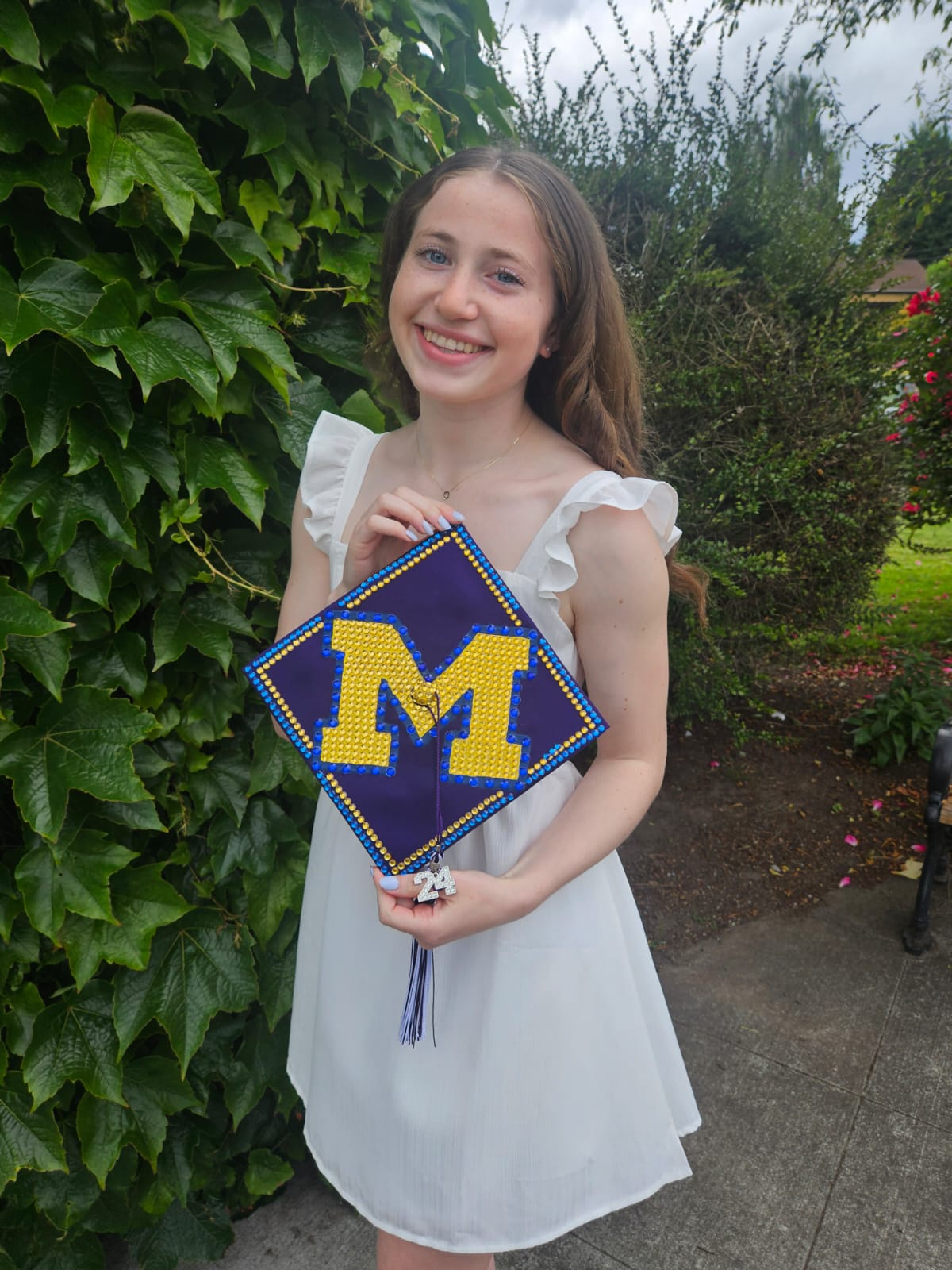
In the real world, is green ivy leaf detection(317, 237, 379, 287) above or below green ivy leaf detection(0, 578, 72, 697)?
above

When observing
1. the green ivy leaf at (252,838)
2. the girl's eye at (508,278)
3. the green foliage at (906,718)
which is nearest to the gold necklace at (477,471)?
the girl's eye at (508,278)

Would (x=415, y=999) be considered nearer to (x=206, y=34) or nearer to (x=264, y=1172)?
(x=264, y=1172)

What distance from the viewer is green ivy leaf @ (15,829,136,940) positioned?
1376 mm

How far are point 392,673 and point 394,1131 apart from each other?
741mm

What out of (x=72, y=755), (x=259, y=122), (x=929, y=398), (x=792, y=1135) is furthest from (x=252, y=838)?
(x=929, y=398)

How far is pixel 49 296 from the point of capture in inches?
47.5

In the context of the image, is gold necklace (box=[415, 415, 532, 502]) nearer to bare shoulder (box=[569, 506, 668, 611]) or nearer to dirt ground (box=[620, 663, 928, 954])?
bare shoulder (box=[569, 506, 668, 611])

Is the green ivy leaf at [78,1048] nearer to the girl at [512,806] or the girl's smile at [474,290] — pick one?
the girl at [512,806]

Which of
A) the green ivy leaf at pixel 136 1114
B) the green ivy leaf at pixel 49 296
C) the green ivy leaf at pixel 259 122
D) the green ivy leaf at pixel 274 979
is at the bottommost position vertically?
the green ivy leaf at pixel 136 1114

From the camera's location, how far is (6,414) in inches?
49.7

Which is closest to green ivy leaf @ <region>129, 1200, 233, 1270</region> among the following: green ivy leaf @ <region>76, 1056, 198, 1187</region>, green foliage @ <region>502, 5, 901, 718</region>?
green ivy leaf @ <region>76, 1056, 198, 1187</region>

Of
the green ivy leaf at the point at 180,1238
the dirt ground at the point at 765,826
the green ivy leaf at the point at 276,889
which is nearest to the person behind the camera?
the green ivy leaf at the point at 276,889

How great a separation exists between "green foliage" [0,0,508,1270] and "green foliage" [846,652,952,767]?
3630 millimetres

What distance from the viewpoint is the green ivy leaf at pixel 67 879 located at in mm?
1376
